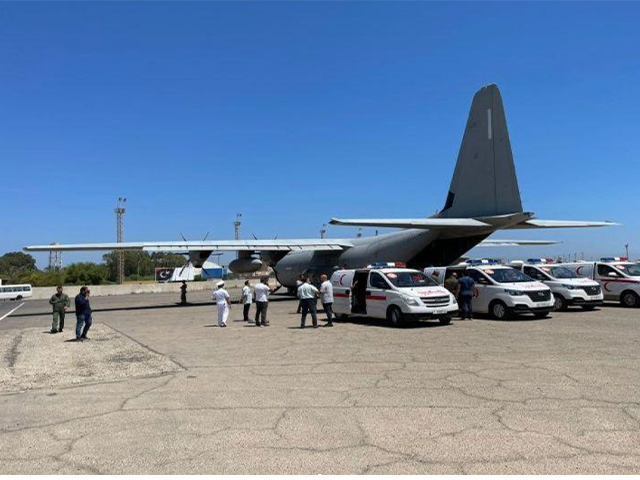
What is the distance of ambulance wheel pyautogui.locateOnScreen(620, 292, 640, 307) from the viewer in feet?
67.5

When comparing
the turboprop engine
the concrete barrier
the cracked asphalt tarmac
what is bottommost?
the concrete barrier

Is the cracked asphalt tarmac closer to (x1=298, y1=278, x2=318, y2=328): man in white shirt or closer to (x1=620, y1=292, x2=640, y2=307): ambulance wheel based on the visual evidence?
(x1=298, y1=278, x2=318, y2=328): man in white shirt

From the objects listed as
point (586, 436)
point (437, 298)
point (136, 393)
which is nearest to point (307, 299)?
point (437, 298)

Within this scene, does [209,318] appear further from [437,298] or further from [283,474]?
[283,474]

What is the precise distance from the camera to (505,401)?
7.19 meters

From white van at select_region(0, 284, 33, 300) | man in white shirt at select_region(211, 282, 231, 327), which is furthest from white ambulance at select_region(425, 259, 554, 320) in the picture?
white van at select_region(0, 284, 33, 300)

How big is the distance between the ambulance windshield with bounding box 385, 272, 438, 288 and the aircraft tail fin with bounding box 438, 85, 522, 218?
6.00 meters

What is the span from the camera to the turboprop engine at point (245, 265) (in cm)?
3300

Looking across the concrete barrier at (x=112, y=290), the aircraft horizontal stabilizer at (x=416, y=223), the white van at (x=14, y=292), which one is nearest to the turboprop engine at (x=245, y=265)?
the aircraft horizontal stabilizer at (x=416, y=223)

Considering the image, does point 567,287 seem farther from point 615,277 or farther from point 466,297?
point 466,297

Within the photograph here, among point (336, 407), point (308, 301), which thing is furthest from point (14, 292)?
point (336, 407)

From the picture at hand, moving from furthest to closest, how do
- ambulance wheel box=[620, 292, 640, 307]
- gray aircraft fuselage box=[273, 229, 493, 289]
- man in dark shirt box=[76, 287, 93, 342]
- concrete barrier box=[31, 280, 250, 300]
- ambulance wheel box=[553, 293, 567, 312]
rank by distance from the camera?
concrete barrier box=[31, 280, 250, 300]
gray aircraft fuselage box=[273, 229, 493, 289]
ambulance wheel box=[620, 292, 640, 307]
ambulance wheel box=[553, 293, 567, 312]
man in dark shirt box=[76, 287, 93, 342]

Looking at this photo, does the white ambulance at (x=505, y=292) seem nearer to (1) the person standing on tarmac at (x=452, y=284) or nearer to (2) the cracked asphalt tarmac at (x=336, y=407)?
(1) the person standing on tarmac at (x=452, y=284)

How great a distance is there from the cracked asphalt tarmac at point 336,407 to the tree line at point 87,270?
72711mm
